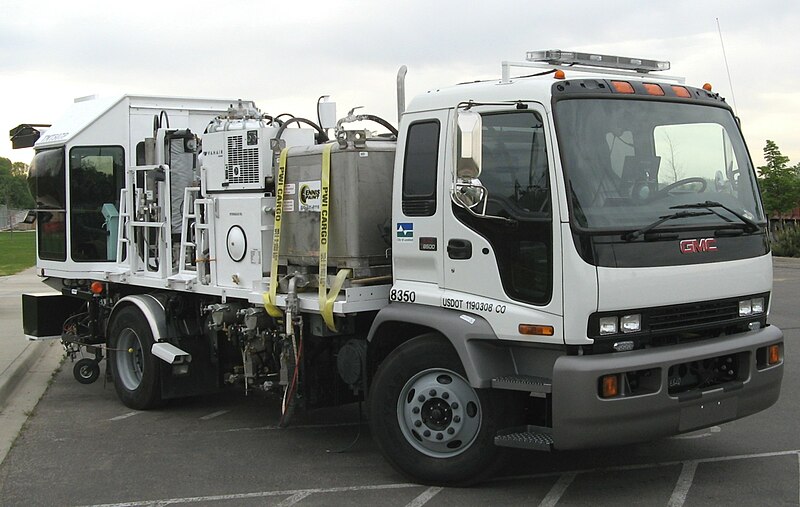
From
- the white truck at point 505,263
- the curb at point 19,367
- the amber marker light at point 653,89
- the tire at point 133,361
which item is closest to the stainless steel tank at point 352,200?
the white truck at point 505,263

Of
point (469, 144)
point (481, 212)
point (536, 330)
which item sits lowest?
point (536, 330)

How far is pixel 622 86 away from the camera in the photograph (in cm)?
589

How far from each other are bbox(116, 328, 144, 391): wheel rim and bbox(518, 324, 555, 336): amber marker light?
4847 millimetres

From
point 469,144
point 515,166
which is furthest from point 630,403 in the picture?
point 469,144

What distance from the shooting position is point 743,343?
6.02 m

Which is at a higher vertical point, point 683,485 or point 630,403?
point 630,403

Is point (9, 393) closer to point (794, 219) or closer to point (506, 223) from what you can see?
point (506, 223)

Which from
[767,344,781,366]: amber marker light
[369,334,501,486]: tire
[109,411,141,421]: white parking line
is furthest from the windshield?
[109,411,141,421]: white parking line

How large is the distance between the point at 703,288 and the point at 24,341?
402 inches

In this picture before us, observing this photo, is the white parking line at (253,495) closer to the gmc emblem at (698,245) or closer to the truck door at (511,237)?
the truck door at (511,237)

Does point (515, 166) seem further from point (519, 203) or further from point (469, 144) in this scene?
point (469, 144)

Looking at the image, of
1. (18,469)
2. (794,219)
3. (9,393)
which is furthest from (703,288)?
(794,219)

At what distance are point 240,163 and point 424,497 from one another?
317 cm

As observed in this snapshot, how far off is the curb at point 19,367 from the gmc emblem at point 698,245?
6.93 m
